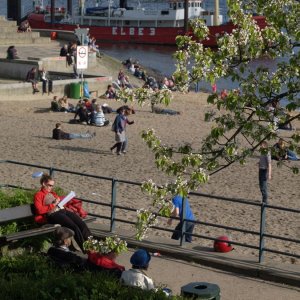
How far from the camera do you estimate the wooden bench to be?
37.7 ft

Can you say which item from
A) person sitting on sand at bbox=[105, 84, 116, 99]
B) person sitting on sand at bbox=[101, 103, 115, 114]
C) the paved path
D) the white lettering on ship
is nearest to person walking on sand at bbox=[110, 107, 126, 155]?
person sitting on sand at bbox=[101, 103, 115, 114]

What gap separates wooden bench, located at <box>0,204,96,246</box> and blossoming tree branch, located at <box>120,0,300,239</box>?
3493 millimetres

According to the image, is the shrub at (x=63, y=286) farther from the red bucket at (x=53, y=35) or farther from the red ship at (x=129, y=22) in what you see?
the red ship at (x=129, y=22)

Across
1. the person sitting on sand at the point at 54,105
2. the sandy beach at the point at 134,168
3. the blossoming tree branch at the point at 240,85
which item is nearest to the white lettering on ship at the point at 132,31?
the sandy beach at the point at 134,168

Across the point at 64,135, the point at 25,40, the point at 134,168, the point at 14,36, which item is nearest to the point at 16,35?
the point at 14,36

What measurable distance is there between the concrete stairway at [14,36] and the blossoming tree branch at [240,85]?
135 ft

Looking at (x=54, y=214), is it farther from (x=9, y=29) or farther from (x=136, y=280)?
(x=9, y=29)

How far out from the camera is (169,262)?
12266 mm

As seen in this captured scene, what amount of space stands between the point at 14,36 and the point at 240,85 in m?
42.6

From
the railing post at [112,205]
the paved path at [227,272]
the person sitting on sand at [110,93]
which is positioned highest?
the railing post at [112,205]

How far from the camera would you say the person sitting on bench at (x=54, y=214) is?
11867mm

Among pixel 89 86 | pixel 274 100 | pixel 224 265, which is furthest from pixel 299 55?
pixel 89 86

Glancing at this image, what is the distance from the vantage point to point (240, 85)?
8281 mm

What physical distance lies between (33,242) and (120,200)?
625cm
